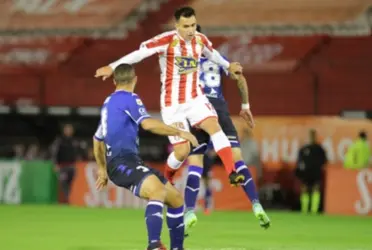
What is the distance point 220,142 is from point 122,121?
1921 millimetres

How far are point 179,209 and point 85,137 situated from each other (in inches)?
634

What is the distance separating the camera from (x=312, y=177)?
20.6 m

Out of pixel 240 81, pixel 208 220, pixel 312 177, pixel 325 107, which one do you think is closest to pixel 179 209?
pixel 240 81

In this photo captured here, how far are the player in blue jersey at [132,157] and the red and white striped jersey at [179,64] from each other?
1869mm

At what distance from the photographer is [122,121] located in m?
9.34

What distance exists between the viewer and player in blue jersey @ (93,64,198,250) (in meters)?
9.14

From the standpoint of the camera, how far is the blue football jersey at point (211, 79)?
12930mm

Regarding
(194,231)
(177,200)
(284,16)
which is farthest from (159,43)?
(284,16)

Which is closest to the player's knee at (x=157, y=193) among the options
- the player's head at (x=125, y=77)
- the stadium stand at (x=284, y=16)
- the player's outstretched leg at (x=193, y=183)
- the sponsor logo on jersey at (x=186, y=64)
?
the player's head at (x=125, y=77)

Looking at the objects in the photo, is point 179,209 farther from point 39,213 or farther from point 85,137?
point 85,137

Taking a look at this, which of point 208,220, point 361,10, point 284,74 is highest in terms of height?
point 361,10

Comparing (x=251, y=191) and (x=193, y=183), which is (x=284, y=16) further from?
(x=251, y=191)

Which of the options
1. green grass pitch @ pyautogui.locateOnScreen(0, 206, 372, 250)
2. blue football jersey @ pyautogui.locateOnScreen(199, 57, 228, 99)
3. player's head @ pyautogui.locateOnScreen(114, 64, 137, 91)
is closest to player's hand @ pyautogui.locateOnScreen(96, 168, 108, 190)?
player's head @ pyautogui.locateOnScreen(114, 64, 137, 91)

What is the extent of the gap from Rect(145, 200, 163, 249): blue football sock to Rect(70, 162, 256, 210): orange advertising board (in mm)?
11349
